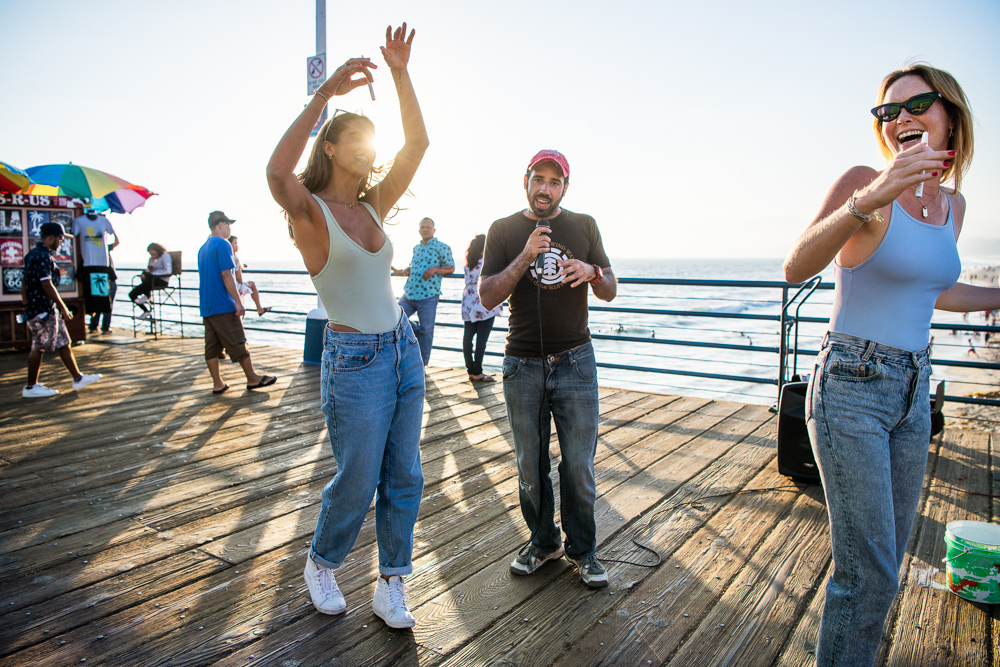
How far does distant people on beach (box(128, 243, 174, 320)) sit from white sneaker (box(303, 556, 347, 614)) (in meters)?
9.90

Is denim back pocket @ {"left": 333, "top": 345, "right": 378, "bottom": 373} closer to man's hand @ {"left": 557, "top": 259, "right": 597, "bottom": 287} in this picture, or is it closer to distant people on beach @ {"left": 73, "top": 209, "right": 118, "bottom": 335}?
man's hand @ {"left": 557, "top": 259, "right": 597, "bottom": 287}

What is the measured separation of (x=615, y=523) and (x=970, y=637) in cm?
149

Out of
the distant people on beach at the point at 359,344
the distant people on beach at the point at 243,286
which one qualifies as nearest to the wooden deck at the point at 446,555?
the distant people on beach at the point at 359,344

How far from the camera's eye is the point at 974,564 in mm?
2471

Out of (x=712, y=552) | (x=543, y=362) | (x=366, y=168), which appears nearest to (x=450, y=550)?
(x=543, y=362)

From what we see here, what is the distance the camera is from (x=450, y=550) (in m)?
2.96

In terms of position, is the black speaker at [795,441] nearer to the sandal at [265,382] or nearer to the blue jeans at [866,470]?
the blue jeans at [866,470]

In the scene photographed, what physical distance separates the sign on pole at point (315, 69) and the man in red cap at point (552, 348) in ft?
18.8

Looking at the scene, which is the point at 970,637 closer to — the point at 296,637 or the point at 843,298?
the point at 843,298

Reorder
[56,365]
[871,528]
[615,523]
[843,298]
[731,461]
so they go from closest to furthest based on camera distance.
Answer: [871,528] < [843,298] < [615,523] < [731,461] < [56,365]

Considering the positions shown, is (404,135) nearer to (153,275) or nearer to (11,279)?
(11,279)

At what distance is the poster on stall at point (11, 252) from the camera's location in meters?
8.96

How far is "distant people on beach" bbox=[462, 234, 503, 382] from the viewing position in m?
6.70

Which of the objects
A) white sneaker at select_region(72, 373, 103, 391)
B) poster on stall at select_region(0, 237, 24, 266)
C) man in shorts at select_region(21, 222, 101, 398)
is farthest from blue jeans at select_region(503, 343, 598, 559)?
poster on stall at select_region(0, 237, 24, 266)
